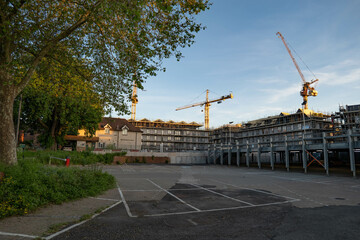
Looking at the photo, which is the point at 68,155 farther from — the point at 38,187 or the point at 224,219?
the point at 224,219

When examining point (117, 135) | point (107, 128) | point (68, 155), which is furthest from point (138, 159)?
point (107, 128)

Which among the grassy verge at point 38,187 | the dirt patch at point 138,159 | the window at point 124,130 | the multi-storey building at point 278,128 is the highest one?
the multi-storey building at point 278,128

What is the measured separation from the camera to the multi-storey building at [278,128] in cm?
8494

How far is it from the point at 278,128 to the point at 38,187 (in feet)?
325

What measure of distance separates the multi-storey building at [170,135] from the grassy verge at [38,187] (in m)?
91.4

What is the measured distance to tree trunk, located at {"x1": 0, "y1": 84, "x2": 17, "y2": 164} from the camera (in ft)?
31.5

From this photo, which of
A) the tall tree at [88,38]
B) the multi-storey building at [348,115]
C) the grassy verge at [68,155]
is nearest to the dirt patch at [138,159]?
the grassy verge at [68,155]

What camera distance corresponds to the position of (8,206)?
700 centimetres

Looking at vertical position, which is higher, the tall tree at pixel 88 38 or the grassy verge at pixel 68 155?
the tall tree at pixel 88 38

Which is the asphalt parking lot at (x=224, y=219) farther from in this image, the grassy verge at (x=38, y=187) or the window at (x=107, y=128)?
the window at (x=107, y=128)

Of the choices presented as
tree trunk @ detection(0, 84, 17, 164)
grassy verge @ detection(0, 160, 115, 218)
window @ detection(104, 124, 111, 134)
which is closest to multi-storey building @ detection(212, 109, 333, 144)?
window @ detection(104, 124, 111, 134)

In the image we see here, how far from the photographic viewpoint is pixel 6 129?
980 centimetres

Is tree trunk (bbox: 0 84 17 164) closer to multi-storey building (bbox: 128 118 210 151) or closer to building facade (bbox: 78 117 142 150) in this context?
building facade (bbox: 78 117 142 150)

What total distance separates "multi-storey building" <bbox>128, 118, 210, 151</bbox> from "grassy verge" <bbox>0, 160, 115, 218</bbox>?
9144 centimetres
